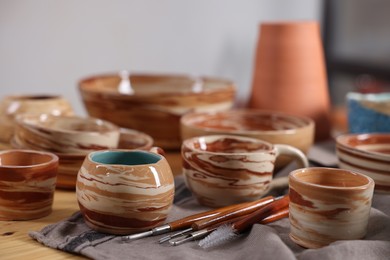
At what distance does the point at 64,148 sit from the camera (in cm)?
88

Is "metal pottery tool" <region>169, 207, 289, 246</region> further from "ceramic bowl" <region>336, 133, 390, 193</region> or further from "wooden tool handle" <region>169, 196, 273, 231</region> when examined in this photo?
"ceramic bowl" <region>336, 133, 390, 193</region>

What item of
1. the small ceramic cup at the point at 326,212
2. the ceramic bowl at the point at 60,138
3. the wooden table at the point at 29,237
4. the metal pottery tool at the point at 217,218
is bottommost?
the wooden table at the point at 29,237

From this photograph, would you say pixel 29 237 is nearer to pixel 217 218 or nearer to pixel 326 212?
pixel 217 218

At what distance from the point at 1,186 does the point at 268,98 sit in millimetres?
655

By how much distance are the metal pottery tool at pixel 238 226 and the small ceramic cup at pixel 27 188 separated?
0.66 feet

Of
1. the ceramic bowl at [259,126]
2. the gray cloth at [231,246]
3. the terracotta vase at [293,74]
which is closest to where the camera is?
the gray cloth at [231,246]

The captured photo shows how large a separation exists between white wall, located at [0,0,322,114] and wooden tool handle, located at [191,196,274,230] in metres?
0.98

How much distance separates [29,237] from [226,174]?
24 cm

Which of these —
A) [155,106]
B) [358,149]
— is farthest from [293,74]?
[358,149]

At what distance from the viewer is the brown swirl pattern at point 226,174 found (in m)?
0.81

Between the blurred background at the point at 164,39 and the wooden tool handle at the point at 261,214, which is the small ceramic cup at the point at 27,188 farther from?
the blurred background at the point at 164,39

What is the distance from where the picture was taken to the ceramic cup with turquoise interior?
112cm

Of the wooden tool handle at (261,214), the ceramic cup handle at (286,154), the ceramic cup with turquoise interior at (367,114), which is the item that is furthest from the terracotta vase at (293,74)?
the wooden tool handle at (261,214)

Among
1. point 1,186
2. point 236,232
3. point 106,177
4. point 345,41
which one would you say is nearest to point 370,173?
point 236,232
